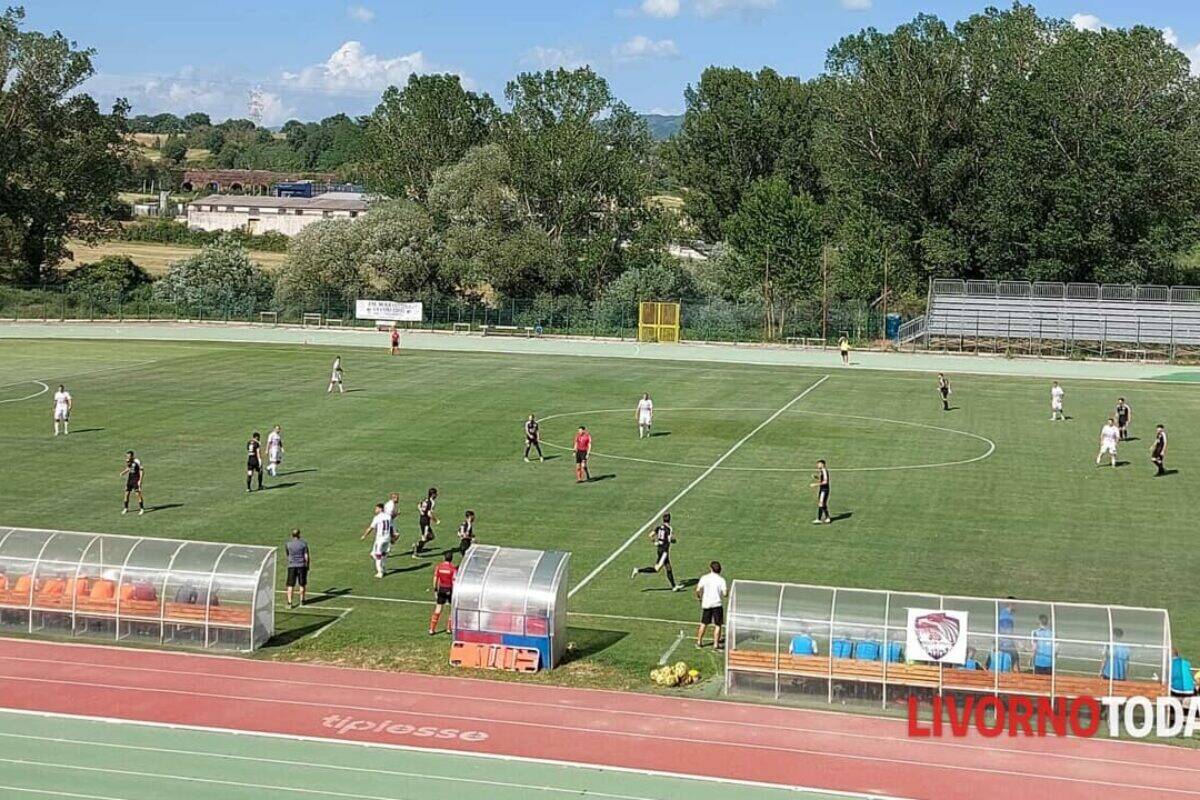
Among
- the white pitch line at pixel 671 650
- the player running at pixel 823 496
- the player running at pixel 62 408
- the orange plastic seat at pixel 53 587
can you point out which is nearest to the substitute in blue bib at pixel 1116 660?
the white pitch line at pixel 671 650

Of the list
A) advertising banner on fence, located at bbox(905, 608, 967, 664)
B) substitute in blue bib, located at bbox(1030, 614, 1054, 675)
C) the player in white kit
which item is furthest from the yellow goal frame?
substitute in blue bib, located at bbox(1030, 614, 1054, 675)

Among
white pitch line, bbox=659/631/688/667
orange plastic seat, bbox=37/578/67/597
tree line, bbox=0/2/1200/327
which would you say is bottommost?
white pitch line, bbox=659/631/688/667

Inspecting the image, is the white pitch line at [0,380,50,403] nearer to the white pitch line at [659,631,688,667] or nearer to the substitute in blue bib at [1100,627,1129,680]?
the white pitch line at [659,631,688,667]

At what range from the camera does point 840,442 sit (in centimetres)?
5272

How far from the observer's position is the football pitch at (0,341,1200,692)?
32.6m

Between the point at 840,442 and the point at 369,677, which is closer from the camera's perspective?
the point at 369,677

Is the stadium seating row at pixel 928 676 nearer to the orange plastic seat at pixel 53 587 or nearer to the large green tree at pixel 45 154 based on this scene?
the orange plastic seat at pixel 53 587

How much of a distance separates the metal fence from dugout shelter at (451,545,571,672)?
71.1 meters

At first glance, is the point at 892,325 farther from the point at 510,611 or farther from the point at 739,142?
the point at 510,611

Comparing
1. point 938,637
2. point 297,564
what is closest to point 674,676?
point 938,637

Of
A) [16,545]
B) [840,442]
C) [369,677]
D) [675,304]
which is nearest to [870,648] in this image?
[369,677]

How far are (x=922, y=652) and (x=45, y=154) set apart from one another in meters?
103

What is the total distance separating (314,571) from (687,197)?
346ft

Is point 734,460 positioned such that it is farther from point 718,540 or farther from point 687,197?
point 687,197
